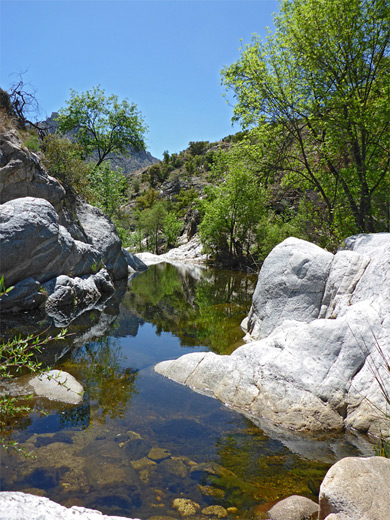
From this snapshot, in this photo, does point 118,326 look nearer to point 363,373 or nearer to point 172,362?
point 172,362

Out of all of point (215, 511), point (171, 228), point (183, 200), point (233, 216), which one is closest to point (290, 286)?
point (215, 511)

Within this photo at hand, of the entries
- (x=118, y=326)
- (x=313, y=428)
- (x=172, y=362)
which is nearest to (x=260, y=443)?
(x=313, y=428)

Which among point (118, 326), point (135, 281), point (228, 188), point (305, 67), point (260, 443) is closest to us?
point (260, 443)

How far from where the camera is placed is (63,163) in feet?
80.3

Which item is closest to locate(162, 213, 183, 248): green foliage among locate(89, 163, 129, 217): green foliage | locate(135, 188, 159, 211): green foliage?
locate(135, 188, 159, 211): green foliage

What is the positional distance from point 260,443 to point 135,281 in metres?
23.4

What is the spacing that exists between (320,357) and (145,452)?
4.24 meters

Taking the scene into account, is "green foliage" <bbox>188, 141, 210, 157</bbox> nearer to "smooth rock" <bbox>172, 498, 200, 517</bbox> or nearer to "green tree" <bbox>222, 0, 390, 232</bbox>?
"green tree" <bbox>222, 0, 390, 232</bbox>

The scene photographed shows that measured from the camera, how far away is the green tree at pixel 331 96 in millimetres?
12430

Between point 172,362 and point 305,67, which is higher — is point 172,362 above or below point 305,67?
below

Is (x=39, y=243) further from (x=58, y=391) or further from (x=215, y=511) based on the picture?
(x=215, y=511)

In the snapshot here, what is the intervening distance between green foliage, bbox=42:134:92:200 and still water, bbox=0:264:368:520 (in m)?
17.3

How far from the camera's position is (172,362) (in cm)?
1011

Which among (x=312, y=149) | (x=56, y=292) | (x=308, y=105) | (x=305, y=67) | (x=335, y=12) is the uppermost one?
(x=335, y=12)
